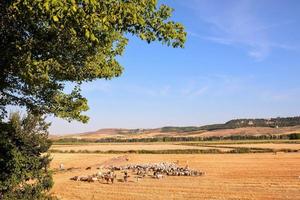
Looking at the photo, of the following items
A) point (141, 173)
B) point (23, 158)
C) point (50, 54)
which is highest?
point (50, 54)

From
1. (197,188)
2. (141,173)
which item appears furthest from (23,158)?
(141,173)

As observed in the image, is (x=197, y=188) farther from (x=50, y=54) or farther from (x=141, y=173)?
(x=50, y=54)

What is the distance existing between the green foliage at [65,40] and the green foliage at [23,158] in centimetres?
414

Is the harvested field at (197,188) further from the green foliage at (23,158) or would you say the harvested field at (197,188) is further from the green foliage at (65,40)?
the green foliage at (65,40)

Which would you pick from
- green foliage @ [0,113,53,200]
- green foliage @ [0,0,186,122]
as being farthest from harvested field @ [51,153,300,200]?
green foliage @ [0,0,186,122]

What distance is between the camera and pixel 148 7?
1404cm

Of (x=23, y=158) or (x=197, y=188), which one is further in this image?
(x=197, y=188)

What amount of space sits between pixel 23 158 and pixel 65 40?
1140 centimetres

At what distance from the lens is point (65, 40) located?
52.6 ft

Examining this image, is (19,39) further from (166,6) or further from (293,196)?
(293,196)

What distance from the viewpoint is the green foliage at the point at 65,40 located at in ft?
38.3

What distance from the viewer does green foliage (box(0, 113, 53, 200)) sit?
24.0 meters

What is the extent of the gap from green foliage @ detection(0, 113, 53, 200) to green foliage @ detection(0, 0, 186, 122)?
4.14 m

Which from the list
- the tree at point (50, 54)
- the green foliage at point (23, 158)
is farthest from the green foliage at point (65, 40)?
the green foliage at point (23, 158)
